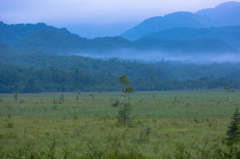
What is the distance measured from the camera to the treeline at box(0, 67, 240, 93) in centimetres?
10050

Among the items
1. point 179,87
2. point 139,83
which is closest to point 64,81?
point 139,83

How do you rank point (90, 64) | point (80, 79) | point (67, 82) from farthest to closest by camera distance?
point (90, 64), point (80, 79), point (67, 82)

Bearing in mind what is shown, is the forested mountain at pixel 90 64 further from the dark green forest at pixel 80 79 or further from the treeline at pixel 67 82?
the treeline at pixel 67 82

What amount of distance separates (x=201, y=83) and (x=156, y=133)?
12048 cm

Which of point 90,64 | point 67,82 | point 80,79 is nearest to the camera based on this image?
point 67,82

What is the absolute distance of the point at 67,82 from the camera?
377 ft

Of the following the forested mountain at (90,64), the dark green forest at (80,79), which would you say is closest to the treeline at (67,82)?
the dark green forest at (80,79)

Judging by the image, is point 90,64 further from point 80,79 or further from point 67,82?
point 67,82

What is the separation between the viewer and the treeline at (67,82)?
100500 mm

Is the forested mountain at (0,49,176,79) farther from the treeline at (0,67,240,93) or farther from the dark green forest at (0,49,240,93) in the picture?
the treeline at (0,67,240,93)

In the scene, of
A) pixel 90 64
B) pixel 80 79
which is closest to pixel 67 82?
pixel 80 79

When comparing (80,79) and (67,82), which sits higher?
(80,79)

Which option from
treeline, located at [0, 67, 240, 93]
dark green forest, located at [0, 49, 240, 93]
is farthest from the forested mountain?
treeline, located at [0, 67, 240, 93]

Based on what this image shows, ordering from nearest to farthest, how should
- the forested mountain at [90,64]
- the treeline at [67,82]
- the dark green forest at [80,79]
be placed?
the treeline at [67,82]
the dark green forest at [80,79]
the forested mountain at [90,64]
